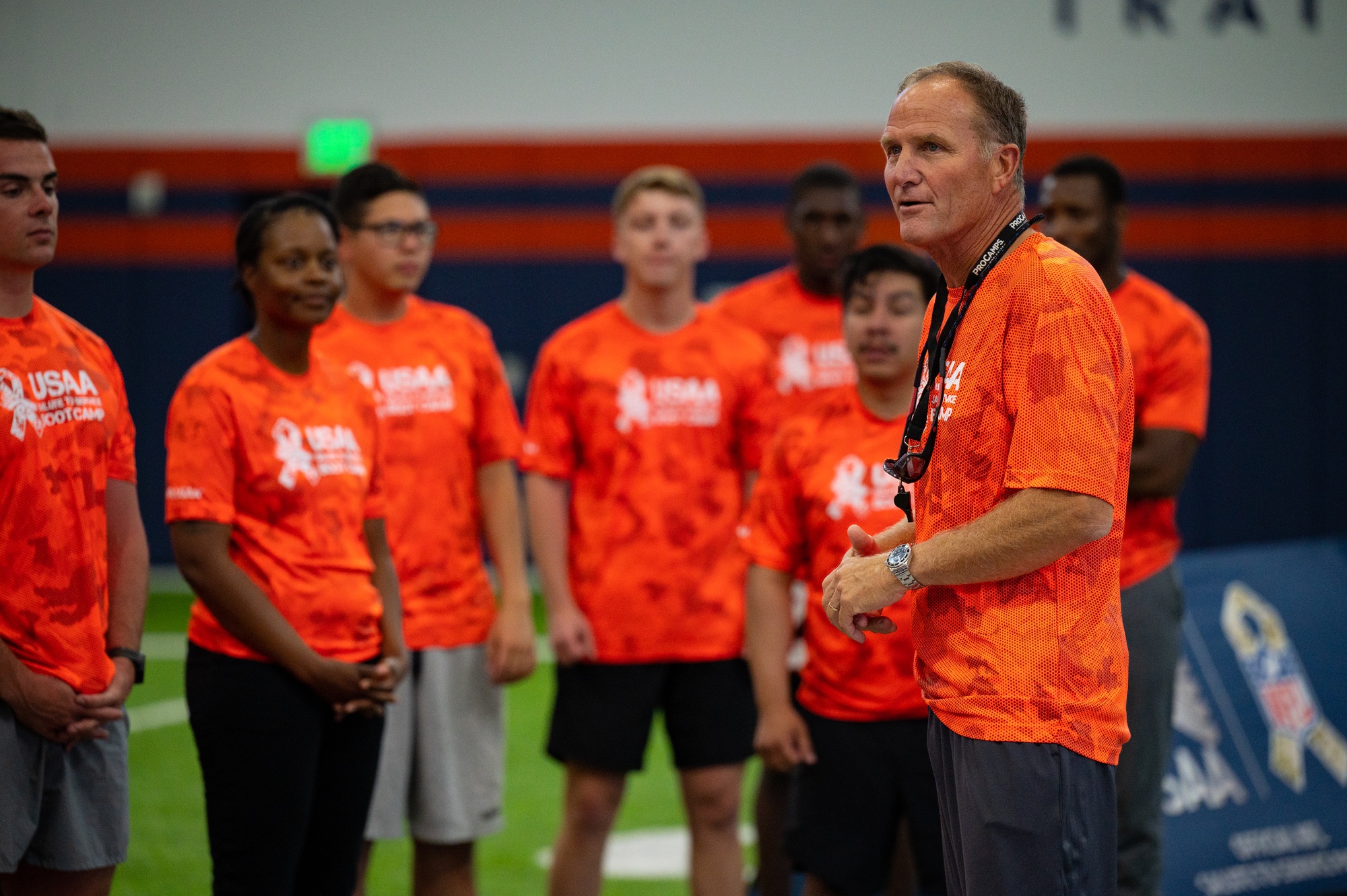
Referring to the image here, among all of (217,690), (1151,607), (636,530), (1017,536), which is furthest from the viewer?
(636,530)

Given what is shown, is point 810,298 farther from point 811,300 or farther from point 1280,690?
point 1280,690

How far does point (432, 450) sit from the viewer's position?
3.90m

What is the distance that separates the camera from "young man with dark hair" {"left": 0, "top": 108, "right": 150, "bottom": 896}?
275cm

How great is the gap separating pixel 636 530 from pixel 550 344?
646mm

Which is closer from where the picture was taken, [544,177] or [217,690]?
[217,690]

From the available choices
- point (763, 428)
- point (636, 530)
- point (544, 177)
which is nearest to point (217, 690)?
point (636, 530)

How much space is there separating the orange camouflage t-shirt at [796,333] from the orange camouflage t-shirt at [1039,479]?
86.9 inches

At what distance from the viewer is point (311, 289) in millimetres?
3193

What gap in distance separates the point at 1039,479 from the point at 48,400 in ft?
6.55

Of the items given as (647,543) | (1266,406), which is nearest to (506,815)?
(647,543)

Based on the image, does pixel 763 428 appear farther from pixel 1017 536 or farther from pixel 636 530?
pixel 1017 536

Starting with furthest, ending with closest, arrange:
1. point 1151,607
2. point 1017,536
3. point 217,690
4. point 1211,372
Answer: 1. point 1211,372
2. point 1151,607
3. point 217,690
4. point 1017,536

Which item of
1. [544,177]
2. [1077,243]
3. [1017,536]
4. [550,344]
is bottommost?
[1017,536]

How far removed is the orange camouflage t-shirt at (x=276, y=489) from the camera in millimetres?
3010
